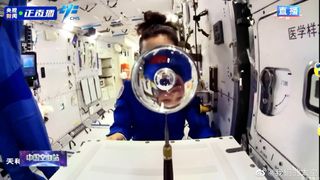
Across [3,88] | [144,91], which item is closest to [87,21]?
[3,88]

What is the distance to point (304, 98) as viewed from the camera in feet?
2.01

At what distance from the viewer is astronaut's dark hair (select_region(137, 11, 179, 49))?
37.9 inches

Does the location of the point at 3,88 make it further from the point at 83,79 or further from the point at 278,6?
the point at 83,79

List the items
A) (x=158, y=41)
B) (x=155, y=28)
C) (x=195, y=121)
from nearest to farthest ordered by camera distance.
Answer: (x=158, y=41) < (x=155, y=28) < (x=195, y=121)

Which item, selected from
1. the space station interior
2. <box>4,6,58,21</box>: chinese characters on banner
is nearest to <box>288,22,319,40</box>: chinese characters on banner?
the space station interior

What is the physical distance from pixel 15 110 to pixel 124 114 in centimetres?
88

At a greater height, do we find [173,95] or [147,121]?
[173,95]

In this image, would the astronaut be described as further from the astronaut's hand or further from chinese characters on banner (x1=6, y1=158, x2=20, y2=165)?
chinese characters on banner (x1=6, y1=158, x2=20, y2=165)

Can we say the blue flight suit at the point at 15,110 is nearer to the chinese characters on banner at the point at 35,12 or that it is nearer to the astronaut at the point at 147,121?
the chinese characters on banner at the point at 35,12

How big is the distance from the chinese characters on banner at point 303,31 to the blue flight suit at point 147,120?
2.26 feet

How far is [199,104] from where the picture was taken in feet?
4.46

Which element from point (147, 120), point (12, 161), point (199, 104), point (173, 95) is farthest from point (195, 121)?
point (12, 161)

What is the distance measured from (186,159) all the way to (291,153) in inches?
14.0

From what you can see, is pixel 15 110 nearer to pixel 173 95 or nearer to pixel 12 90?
pixel 12 90
